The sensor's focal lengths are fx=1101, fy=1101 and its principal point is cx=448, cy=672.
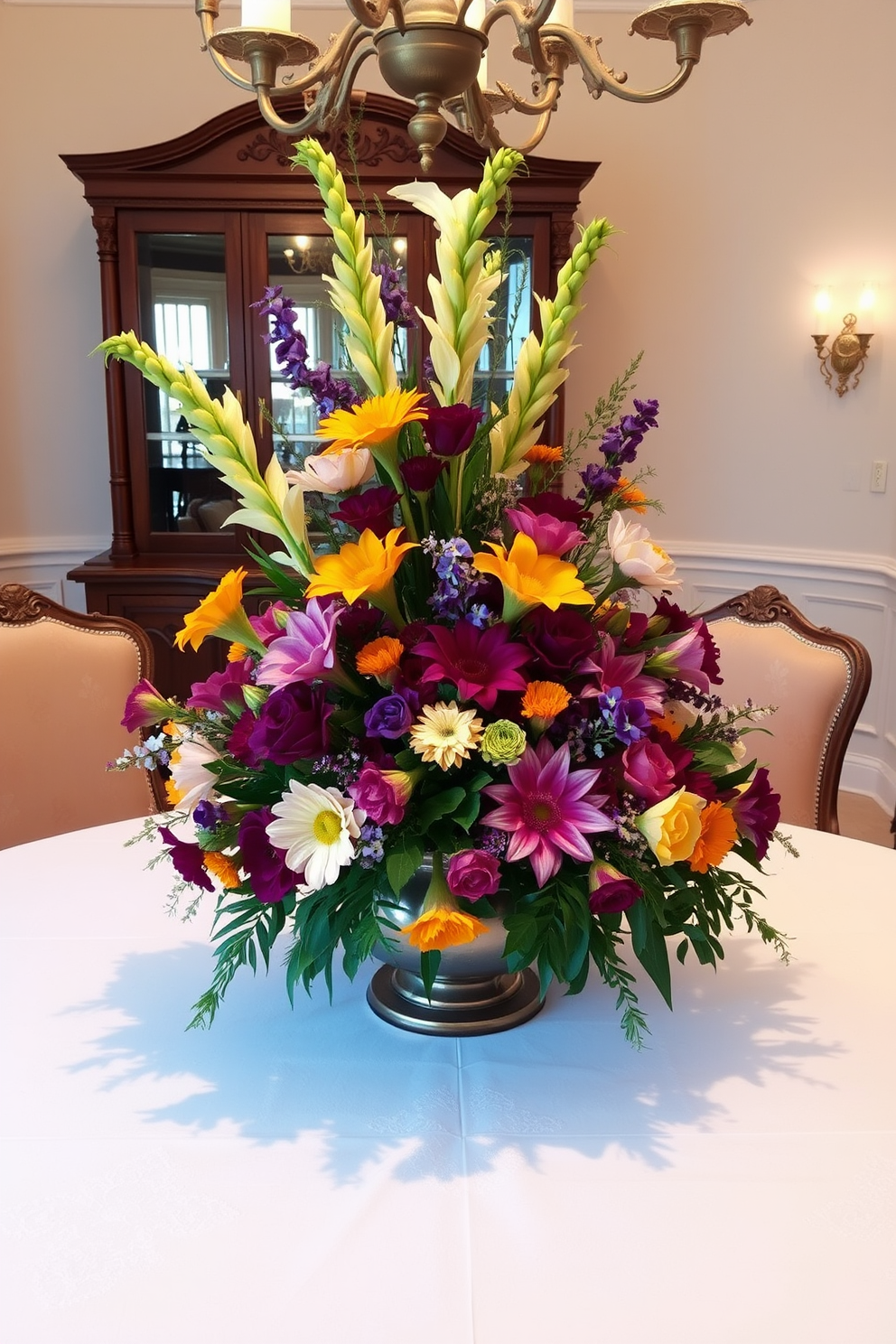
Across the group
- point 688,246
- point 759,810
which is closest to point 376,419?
point 759,810

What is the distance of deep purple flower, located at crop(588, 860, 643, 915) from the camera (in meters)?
0.85

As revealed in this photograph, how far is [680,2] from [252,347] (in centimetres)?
224

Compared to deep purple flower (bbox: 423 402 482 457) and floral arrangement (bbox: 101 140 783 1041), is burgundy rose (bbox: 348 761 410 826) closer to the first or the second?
floral arrangement (bbox: 101 140 783 1041)

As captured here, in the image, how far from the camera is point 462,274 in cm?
89

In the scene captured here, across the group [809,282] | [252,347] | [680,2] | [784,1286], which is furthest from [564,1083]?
[809,282]

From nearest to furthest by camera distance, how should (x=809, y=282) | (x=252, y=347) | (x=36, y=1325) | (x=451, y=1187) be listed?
1. (x=36, y=1325)
2. (x=451, y=1187)
3. (x=252, y=347)
4. (x=809, y=282)

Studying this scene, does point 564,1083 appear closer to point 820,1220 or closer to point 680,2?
point 820,1220

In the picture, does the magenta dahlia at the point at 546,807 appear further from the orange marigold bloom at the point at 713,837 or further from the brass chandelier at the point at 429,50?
the brass chandelier at the point at 429,50

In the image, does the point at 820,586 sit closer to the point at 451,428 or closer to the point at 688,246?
the point at 688,246

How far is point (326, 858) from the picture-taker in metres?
0.85

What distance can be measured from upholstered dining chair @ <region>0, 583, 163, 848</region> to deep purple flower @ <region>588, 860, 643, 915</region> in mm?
1202

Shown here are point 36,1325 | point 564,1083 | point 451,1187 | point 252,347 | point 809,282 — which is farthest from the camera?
point 809,282

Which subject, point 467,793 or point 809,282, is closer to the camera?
point 467,793

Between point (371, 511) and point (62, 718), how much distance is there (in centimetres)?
121
